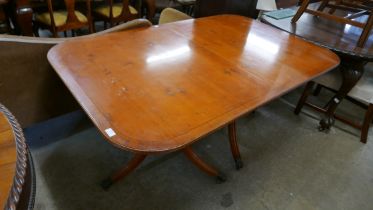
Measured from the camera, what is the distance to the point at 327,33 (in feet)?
5.81

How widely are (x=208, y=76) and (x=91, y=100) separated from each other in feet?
1.60

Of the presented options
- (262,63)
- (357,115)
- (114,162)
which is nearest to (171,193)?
(114,162)

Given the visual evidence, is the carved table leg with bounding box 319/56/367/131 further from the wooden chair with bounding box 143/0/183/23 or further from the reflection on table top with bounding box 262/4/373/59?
the wooden chair with bounding box 143/0/183/23

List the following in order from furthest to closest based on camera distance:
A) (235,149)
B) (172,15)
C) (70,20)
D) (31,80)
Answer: (70,20), (172,15), (235,149), (31,80)

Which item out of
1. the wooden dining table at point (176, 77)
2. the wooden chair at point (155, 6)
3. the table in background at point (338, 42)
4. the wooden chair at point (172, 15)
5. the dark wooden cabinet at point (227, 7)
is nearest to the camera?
the wooden dining table at point (176, 77)

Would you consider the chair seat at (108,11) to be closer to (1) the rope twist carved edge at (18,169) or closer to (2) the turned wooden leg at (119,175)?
(2) the turned wooden leg at (119,175)

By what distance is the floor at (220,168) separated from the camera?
4.62ft

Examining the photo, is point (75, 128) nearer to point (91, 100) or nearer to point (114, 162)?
point (114, 162)

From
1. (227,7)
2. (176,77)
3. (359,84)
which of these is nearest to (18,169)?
(176,77)

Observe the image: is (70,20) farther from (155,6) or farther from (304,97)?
(304,97)

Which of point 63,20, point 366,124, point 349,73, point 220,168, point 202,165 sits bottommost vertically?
point 220,168

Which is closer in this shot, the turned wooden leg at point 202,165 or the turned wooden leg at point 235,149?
the turned wooden leg at point 202,165

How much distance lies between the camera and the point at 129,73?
39.6 inches

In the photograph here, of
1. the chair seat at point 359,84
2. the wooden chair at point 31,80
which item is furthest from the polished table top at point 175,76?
the chair seat at point 359,84
